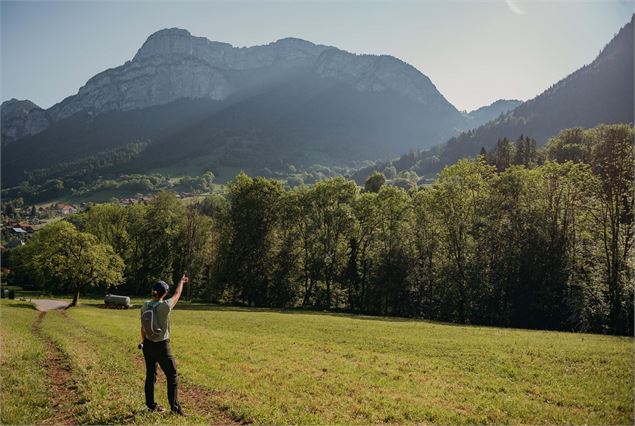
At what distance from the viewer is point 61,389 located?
47.0ft

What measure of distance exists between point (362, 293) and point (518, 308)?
24931 millimetres

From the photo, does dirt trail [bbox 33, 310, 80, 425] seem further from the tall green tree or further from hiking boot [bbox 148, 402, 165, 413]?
the tall green tree

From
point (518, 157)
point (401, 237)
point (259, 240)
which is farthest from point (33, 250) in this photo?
point (518, 157)

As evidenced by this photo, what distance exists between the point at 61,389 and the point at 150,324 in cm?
669

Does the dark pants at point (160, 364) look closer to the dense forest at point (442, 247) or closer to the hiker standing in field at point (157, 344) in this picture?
the hiker standing in field at point (157, 344)

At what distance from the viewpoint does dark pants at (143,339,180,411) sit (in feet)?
38.0

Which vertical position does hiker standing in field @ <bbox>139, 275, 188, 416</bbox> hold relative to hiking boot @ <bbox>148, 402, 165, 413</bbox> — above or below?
above

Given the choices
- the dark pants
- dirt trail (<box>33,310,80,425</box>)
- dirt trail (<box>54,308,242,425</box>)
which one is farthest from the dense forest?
dirt trail (<box>33,310,80,425</box>)

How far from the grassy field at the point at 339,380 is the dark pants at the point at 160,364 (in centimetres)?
59

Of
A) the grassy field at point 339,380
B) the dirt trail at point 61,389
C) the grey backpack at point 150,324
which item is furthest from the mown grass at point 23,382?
the grey backpack at point 150,324

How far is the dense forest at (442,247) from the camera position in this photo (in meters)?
45.2

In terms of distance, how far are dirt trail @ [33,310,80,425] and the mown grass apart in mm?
244

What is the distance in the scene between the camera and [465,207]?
56281 mm

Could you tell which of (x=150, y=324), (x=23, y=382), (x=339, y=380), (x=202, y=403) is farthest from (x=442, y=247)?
(x=23, y=382)
